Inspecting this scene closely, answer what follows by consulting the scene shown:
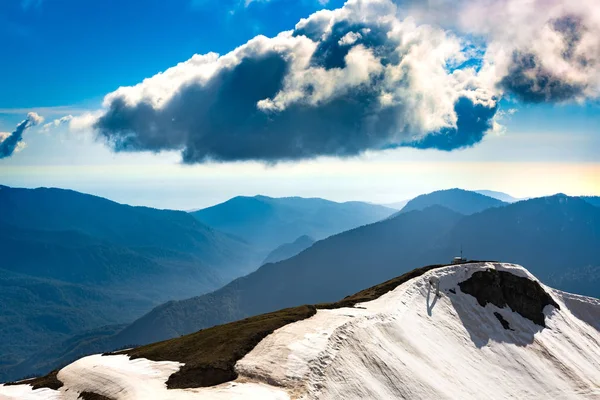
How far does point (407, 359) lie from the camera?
9119cm

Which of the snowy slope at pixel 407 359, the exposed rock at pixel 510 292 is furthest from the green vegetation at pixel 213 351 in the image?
the exposed rock at pixel 510 292

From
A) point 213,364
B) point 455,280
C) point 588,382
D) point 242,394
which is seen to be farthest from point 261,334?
point 588,382

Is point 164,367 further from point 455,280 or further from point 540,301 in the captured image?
point 540,301

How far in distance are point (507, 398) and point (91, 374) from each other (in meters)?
76.1

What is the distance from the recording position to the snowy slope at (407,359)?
239 feet

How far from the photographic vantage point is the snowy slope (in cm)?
7288

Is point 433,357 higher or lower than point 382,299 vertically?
lower

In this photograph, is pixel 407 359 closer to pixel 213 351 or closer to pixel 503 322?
pixel 213 351

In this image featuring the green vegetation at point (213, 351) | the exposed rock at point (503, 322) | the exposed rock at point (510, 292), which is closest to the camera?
the green vegetation at point (213, 351)

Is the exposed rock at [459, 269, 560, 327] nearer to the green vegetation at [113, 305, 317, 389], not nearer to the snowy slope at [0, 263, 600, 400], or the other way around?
the snowy slope at [0, 263, 600, 400]

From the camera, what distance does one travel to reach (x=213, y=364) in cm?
7688

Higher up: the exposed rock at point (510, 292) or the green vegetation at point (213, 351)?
the exposed rock at point (510, 292)

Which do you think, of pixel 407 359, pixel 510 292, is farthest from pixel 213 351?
pixel 510 292

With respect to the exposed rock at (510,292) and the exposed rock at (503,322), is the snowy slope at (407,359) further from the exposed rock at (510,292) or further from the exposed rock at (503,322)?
the exposed rock at (510,292)
